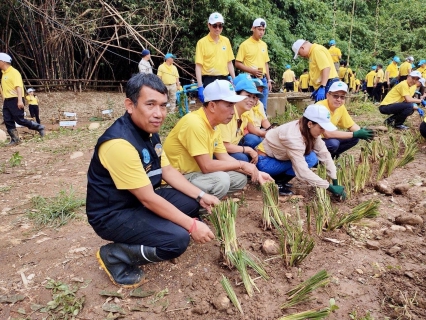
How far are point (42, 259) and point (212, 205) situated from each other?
1.24 m

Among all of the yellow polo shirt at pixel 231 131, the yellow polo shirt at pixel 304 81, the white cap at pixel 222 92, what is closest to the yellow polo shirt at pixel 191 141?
the white cap at pixel 222 92

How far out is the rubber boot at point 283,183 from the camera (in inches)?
133

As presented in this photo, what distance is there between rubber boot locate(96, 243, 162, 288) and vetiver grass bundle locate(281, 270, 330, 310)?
76 centimetres

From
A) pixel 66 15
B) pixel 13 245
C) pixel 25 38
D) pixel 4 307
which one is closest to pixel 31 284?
pixel 4 307

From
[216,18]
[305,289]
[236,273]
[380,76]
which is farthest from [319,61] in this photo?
[380,76]

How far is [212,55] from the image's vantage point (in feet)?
15.9

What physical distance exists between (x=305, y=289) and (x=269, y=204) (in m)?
0.87

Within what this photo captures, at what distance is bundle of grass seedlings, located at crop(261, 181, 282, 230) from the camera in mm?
2549

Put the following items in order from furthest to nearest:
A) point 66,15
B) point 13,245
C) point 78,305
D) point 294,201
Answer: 1. point 66,15
2. point 294,201
3. point 13,245
4. point 78,305

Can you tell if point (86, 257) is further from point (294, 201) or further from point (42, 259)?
point (294, 201)

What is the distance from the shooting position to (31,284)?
83.0 inches

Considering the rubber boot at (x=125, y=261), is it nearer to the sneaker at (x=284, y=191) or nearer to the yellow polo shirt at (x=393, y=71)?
the sneaker at (x=284, y=191)

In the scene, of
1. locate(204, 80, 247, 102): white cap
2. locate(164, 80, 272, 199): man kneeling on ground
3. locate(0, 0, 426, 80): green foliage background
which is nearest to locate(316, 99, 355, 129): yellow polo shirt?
locate(164, 80, 272, 199): man kneeling on ground

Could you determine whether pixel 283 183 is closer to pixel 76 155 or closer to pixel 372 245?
pixel 372 245
